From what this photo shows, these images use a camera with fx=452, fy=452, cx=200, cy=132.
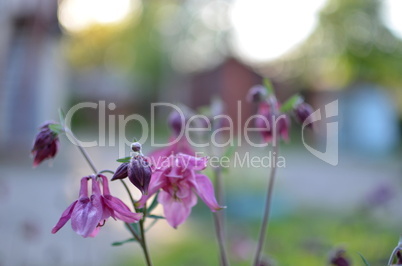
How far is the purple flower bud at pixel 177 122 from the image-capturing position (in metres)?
1.31

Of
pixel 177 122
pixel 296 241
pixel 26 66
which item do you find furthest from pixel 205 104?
pixel 177 122

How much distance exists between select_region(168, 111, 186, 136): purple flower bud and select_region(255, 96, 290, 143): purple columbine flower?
0.24 meters

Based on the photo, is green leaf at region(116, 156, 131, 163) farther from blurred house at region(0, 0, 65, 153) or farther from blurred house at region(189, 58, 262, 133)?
blurred house at region(189, 58, 262, 133)

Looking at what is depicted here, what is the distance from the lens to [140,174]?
2.81 ft

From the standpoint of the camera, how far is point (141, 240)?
0.91 metres

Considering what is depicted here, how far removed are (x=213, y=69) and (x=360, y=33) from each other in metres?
7.01

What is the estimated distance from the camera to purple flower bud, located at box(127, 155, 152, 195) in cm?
85

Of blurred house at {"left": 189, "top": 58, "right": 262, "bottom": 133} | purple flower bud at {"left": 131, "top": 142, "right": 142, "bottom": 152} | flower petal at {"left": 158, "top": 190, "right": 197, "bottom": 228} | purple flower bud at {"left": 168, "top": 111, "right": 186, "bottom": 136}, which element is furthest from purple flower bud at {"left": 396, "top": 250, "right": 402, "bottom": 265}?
blurred house at {"left": 189, "top": 58, "right": 262, "bottom": 133}

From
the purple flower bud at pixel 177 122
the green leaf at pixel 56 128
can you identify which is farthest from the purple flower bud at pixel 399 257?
the green leaf at pixel 56 128

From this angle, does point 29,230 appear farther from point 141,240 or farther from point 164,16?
point 164,16

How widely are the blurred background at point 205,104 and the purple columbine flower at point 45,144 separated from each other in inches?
28.4

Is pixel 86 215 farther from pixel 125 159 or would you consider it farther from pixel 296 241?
pixel 296 241

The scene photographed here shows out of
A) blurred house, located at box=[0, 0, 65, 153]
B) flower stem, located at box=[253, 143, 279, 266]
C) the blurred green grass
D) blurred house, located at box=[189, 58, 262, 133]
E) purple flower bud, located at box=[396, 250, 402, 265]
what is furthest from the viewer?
blurred house, located at box=[189, 58, 262, 133]

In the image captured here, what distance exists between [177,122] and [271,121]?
0.27m
